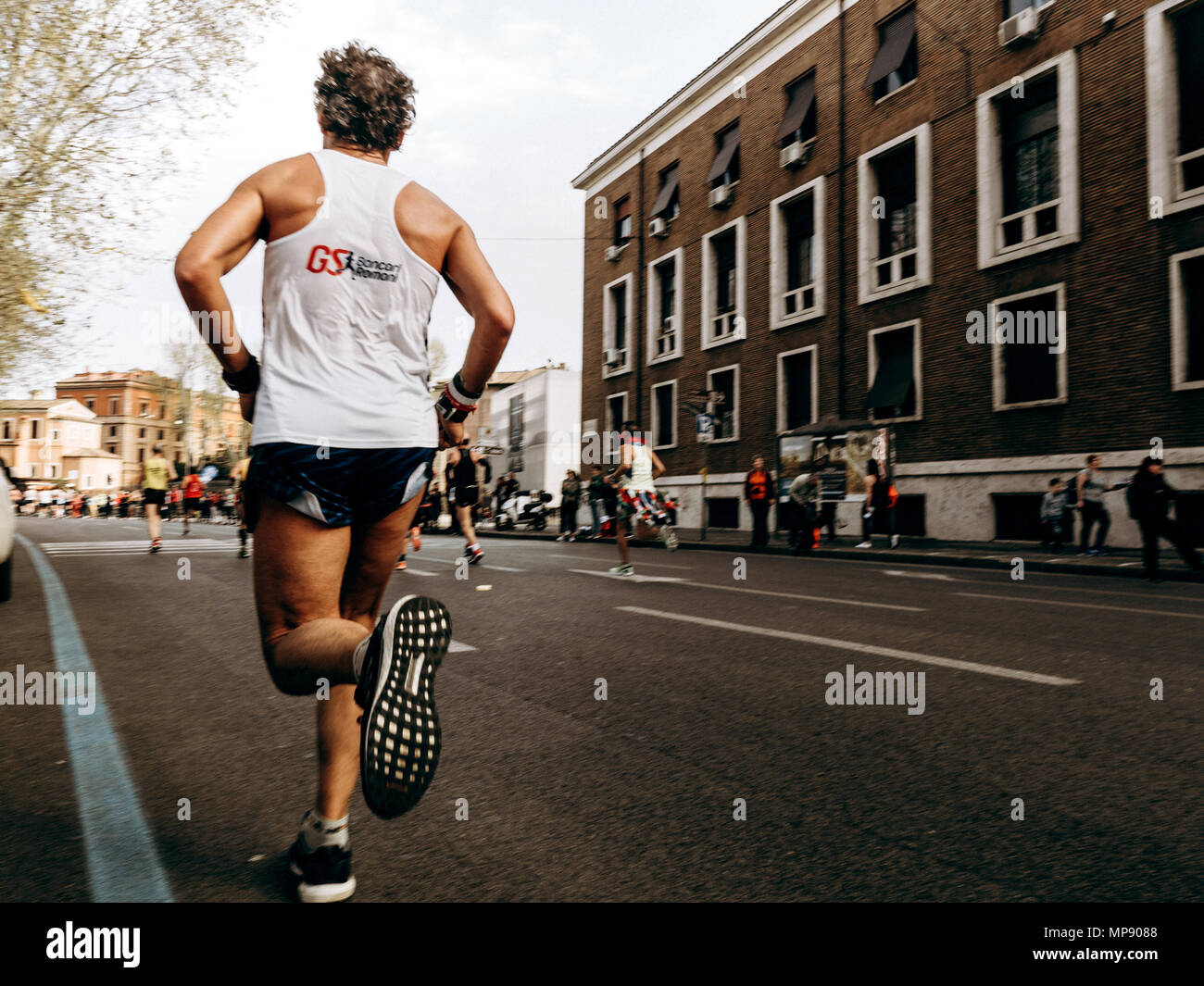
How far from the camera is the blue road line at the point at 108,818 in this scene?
2.37m

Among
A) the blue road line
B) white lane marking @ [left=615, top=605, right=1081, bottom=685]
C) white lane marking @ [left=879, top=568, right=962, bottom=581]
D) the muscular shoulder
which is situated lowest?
the blue road line

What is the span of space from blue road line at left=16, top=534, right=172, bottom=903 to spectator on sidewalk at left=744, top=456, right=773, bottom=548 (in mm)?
14778

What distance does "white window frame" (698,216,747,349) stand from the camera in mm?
27062

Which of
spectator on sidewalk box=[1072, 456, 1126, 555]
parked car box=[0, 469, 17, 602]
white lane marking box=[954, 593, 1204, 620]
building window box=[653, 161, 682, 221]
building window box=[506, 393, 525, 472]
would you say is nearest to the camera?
→ parked car box=[0, 469, 17, 602]

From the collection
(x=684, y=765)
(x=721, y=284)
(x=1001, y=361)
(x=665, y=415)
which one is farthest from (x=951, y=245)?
(x=684, y=765)

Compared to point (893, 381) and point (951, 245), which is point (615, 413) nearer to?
point (893, 381)

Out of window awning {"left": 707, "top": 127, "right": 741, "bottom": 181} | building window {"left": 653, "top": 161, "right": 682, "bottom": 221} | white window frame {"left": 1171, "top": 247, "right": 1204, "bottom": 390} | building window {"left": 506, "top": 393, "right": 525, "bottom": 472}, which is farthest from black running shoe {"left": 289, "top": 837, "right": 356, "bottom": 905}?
building window {"left": 506, "top": 393, "right": 525, "bottom": 472}

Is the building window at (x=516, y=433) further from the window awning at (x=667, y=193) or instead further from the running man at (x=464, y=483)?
the running man at (x=464, y=483)

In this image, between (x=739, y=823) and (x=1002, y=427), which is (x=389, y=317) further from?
(x=1002, y=427)

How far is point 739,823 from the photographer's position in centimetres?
284

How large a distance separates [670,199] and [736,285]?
553cm

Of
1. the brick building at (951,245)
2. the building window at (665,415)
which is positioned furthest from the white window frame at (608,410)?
the brick building at (951,245)

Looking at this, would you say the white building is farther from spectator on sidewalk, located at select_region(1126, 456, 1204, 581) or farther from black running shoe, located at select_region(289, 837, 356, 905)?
black running shoe, located at select_region(289, 837, 356, 905)

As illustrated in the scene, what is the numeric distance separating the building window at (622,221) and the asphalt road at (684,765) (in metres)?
29.0
